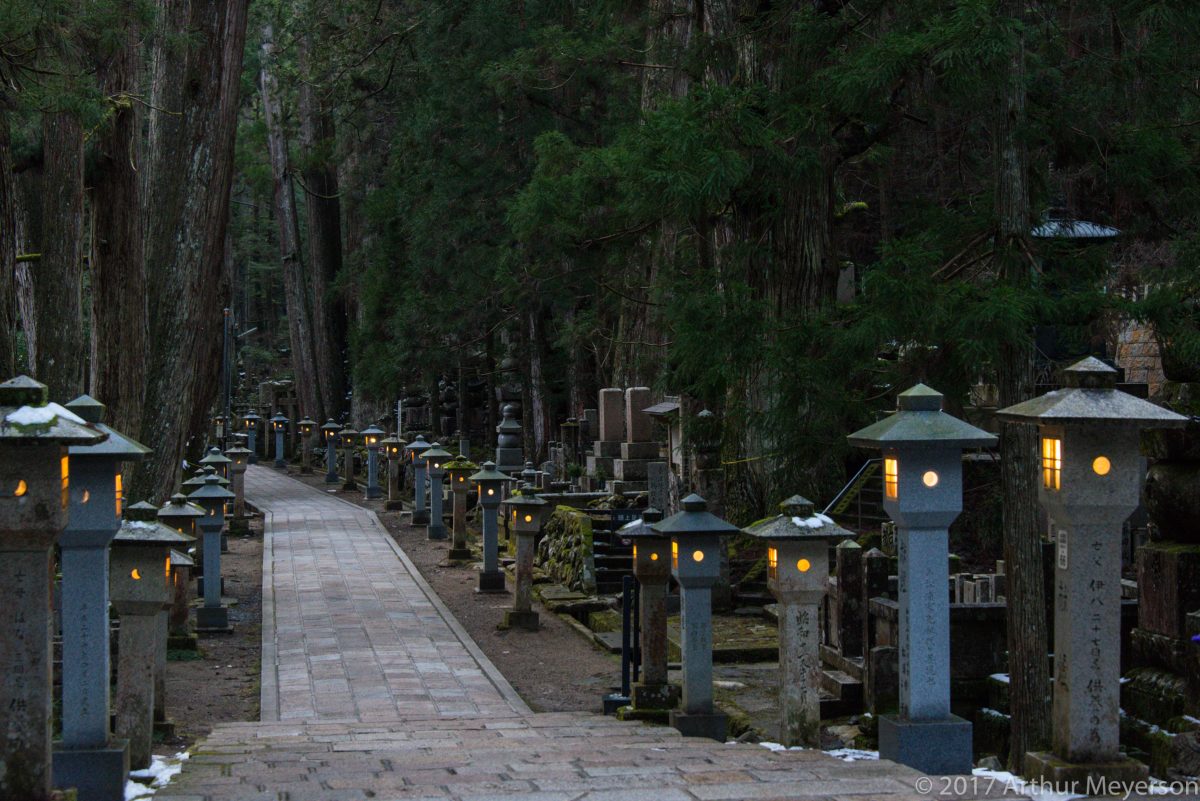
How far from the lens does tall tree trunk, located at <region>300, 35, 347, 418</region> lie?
43.0 m

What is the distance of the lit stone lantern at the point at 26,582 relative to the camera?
563 cm

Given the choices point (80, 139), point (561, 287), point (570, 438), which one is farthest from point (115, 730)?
point (570, 438)

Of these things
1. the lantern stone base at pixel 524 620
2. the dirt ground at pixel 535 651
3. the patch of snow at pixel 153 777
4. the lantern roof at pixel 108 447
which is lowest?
the dirt ground at pixel 535 651

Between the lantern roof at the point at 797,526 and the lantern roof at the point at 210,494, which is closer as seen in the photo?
the lantern roof at the point at 797,526

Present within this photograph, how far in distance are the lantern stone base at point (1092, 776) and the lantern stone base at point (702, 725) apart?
11.3 ft

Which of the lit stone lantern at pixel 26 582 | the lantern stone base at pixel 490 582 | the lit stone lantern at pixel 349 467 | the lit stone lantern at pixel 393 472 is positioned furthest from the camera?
the lit stone lantern at pixel 349 467

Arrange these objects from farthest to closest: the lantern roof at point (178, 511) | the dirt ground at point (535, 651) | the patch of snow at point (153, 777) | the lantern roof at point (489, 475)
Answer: the lantern roof at point (489, 475), the lantern roof at point (178, 511), the dirt ground at point (535, 651), the patch of snow at point (153, 777)

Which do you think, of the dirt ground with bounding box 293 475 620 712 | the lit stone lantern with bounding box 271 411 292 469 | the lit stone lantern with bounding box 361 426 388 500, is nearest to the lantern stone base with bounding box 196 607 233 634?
the dirt ground with bounding box 293 475 620 712

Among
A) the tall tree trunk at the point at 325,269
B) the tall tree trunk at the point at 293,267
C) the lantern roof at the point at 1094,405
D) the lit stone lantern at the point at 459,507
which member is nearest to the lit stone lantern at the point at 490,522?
the lit stone lantern at the point at 459,507

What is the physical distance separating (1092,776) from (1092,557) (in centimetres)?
100

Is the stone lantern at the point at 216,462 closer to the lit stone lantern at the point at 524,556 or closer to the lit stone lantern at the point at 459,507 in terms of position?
the lit stone lantern at the point at 459,507

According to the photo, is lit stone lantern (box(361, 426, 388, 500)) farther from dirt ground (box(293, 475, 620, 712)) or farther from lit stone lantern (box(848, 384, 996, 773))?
lit stone lantern (box(848, 384, 996, 773))

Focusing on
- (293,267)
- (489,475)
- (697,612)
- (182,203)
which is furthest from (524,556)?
(293,267)

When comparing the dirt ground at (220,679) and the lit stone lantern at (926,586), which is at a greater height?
the lit stone lantern at (926,586)
